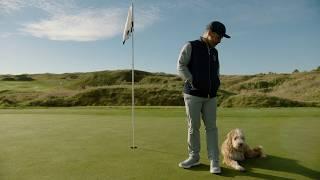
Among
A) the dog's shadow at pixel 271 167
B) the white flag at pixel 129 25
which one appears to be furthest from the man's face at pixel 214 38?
the white flag at pixel 129 25

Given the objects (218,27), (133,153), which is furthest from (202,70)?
(133,153)

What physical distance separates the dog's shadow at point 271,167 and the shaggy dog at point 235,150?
100 mm

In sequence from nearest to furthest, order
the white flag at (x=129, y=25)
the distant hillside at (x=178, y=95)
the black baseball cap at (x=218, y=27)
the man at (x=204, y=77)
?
the black baseball cap at (x=218, y=27) < the man at (x=204, y=77) < the white flag at (x=129, y=25) < the distant hillside at (x=178, y=95)

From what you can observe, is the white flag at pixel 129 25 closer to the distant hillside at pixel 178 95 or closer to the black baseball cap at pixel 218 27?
the black baseball cap at pixel 218 27

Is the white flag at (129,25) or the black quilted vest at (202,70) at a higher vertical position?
the white flag at (129,25)

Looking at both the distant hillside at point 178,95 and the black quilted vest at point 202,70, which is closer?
the black quilted vest at point 202,70

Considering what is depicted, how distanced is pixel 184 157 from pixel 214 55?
1542mm

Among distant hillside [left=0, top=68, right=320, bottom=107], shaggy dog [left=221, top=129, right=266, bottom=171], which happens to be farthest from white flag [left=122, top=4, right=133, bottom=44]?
distant hillside [left=0, top=68, right=320, bottom=107]

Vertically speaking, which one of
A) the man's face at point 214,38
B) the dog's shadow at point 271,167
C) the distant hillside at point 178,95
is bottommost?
the dog's shadow at point 271,167

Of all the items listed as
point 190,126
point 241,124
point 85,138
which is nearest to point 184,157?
point 190,126

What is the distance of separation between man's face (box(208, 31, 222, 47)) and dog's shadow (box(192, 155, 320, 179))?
1568mm

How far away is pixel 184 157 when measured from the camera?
610cm

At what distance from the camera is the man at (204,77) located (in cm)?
534

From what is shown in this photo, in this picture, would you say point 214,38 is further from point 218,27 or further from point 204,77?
point 204,77
